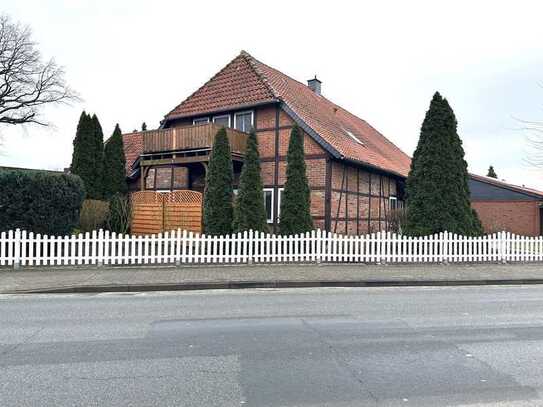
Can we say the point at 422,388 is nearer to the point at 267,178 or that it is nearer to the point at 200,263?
the point at 200,263

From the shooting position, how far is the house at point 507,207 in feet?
90.4

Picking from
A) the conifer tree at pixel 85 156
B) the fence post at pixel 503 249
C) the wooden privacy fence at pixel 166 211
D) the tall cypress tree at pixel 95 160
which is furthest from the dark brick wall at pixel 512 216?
the conifer tree at pixel 85 156

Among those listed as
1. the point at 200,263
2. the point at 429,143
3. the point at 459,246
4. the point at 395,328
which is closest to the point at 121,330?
the point at 395,328

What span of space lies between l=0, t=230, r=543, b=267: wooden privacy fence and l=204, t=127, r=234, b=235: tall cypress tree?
1.77m

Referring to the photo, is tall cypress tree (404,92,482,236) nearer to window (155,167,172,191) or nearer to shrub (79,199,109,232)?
window (155,167,172,191)

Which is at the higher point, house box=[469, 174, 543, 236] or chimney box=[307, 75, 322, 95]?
chimney box=[307, 75, 322, 95]

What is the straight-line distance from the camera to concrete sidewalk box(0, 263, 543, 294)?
377 inches

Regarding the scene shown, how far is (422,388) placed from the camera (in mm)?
3881

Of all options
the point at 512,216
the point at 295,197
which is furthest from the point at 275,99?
the point at 512,216

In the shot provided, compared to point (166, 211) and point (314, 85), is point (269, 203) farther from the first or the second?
point (314, 85)

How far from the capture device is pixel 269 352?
16.0 ft

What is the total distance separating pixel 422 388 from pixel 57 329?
4784mm

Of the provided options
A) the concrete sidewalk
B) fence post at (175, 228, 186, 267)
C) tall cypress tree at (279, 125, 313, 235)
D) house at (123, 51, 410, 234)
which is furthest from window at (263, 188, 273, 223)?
fence post at (175, 228, 186, 267)

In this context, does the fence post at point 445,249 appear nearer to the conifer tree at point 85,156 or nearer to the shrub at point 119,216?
the shrub at point 119,216
